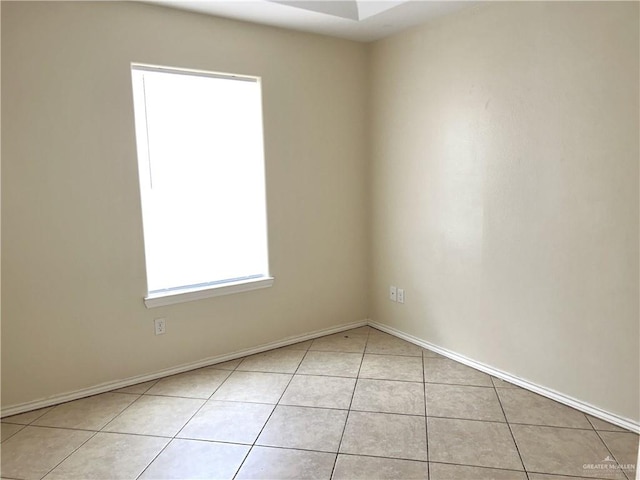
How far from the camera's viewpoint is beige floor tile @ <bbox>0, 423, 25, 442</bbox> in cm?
225

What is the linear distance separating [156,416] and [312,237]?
1.63 m

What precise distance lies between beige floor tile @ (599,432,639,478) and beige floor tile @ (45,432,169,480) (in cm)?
205

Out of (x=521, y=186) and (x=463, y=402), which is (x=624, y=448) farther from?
(x=521, y=186)

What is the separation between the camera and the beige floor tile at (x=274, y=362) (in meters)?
2.99

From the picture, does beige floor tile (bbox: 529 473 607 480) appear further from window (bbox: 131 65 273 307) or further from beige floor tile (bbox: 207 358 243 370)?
window (bbox: 131 65 273 307)

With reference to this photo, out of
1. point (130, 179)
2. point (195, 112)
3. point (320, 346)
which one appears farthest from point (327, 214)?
point (130, 179)

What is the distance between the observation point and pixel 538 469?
6.29 ft

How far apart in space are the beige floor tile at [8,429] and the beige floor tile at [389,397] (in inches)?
68.0

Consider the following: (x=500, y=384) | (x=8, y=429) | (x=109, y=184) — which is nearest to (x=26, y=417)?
(x=8, y=429)

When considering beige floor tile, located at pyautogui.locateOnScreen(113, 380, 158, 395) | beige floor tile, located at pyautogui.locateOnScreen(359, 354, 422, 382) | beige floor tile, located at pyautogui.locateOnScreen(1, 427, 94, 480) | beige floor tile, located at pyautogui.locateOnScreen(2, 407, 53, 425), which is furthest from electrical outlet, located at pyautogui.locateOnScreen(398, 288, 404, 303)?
beige floor tile, located at pyautogui.locateOnScreen(2, 407, 53, 425)

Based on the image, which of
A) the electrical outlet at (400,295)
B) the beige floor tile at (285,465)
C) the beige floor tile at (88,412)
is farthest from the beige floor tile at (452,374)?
the beige floor tile at (88,412)

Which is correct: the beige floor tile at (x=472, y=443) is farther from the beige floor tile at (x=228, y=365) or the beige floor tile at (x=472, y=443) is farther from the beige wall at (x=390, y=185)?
the beige floor tile at (x=228, y=365)

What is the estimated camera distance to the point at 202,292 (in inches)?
117

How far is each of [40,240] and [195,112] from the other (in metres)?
1.18
